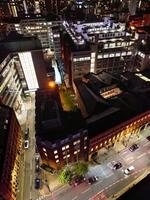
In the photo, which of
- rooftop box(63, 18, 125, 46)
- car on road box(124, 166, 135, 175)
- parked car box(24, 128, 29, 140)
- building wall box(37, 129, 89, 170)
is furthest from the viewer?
rooftop box(63, 18, 125, 46)

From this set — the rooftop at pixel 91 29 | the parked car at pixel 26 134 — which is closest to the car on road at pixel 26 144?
the parked car at pixel 26 134

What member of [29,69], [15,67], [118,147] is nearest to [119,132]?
[118,147]

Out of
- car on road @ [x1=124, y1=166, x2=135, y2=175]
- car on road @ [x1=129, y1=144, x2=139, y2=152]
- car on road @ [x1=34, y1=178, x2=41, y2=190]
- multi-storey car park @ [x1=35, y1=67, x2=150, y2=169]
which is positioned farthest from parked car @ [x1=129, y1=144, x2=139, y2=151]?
car on road @ [x1=34, y1=178, x2=41, y2=190]

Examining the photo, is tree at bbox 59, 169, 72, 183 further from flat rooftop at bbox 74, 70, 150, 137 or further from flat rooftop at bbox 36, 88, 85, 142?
flat rooftop at bbox 74, 70, 150, 137

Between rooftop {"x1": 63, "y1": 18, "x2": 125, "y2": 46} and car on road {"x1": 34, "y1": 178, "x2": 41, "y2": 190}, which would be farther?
rooftop {"x1": 63, "y1": 18, "x2": 125, "y2": 46}

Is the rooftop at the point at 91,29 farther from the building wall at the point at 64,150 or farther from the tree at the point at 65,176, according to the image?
the tree at the point at 65,176

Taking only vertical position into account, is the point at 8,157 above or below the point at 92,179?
above

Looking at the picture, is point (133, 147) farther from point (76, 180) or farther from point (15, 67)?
point (15, 67)

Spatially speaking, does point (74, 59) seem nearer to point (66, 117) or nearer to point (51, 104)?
point (51, 104)

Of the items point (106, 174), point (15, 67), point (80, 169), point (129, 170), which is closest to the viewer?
point (80, 169)

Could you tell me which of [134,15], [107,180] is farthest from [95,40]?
[134,15]

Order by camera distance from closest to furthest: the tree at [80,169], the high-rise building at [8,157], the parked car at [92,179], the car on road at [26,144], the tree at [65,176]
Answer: the high-rise building at [8,157] < the tree at [65,176] < the parked car at [92,179] < the tree at [80,169] < the car on road at [26,144]

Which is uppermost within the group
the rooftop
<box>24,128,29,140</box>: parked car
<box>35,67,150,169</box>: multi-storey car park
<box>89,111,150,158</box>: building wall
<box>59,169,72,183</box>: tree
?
the rooftop
